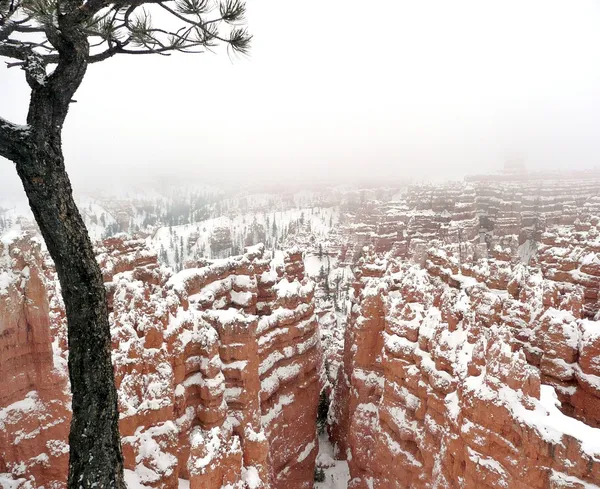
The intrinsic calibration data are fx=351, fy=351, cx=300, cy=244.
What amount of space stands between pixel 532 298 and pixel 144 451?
43.9 ft

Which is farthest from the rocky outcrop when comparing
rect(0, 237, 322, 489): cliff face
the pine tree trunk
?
the pine tree trunk

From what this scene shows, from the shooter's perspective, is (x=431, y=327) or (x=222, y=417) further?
(x=431, y=327)

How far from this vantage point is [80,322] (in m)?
3.12

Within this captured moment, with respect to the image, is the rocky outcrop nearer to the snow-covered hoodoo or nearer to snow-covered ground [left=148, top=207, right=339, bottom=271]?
the snow-covered hoodoo

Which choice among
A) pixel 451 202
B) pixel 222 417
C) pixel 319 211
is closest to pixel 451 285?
pixel 222 417

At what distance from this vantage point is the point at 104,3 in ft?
10.2

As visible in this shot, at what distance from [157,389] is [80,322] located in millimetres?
5281

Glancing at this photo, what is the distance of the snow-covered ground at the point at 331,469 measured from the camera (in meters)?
14.0

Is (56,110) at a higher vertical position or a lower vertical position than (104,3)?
lower

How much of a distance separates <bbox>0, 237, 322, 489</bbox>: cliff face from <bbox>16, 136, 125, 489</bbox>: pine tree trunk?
4.34 metres

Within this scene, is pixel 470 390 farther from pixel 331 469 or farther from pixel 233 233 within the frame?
pixel 233 233

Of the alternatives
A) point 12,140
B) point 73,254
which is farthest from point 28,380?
point 12,140

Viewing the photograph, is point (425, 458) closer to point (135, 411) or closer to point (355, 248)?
point (135, 411)

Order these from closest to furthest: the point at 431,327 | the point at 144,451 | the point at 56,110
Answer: the point at 56,110 < the point at 144,451 < the point at 431,327
